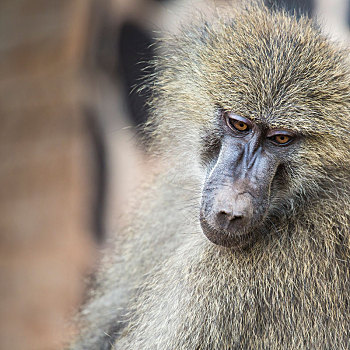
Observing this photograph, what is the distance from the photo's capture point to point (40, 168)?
7246 millimetres

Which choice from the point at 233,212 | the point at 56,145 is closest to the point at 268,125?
the point at 233,212

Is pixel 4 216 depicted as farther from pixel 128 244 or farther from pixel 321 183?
pixel 321 183

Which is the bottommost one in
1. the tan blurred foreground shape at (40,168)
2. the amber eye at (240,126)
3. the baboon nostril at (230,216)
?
the tan blurred foreground shape at (40,168)

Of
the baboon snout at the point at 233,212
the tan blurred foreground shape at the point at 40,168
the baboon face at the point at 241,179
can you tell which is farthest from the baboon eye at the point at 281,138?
the tan blurred foreground shape at the point at 40,168

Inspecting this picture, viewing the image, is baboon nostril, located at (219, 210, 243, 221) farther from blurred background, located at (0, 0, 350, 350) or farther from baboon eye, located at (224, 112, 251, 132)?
blurred background, located at (0, 0, 350, 350)

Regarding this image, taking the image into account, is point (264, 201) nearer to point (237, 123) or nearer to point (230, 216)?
point (230, 216)

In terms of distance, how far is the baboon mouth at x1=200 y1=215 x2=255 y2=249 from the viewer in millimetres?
2801

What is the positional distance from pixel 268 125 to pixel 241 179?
28cm

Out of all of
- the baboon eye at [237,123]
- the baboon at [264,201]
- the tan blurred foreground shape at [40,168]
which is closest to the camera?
the baboon at [264,201]

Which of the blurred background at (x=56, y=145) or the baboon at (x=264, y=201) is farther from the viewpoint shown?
the blurred background at (x=56, y=145)

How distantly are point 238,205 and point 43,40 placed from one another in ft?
16.0

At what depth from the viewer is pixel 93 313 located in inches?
161

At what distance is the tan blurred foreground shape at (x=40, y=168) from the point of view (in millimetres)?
6906

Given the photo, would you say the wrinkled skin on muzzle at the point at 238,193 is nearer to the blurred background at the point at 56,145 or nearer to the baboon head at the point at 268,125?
the baboon head at the point at 268,125
